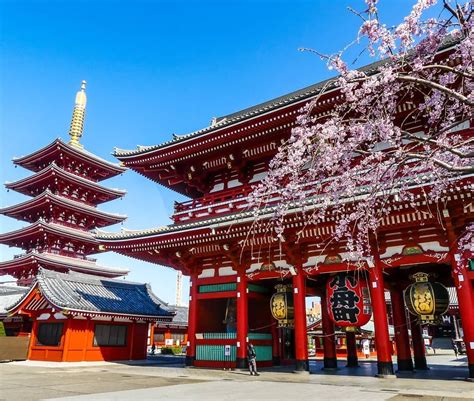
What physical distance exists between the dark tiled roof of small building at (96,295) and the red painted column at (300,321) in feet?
38.4

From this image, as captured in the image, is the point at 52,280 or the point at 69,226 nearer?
the point at 52,280

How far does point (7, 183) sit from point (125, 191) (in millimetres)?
11407

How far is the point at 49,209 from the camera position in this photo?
1377 inches

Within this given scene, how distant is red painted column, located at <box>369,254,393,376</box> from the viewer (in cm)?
1219

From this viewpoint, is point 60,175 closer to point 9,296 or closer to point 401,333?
point 9,296

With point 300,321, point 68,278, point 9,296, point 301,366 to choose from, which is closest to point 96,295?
point 68,278

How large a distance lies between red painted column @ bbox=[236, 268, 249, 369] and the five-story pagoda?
943 inches

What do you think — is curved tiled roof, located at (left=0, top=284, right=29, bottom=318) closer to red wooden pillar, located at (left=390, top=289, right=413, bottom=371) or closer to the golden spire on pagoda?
the golden spire on pagoda

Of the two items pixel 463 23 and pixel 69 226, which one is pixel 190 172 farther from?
pixel 69 226

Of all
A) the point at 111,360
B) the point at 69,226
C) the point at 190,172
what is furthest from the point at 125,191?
the point at 190,172

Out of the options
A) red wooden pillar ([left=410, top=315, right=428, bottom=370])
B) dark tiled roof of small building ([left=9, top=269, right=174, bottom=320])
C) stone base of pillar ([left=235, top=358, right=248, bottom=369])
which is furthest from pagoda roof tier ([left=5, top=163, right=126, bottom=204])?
red wooden pillar ([left=410, top=315, right=428, bottom=370])

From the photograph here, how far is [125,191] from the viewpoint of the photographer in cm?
4059

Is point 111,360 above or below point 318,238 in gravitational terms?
below

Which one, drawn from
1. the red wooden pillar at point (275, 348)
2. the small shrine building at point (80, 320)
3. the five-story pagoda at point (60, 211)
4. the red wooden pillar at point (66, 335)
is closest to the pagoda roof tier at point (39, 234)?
the five-story pagoda at point (60, 211)
